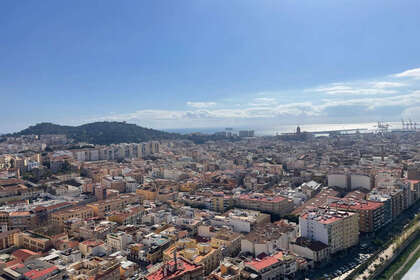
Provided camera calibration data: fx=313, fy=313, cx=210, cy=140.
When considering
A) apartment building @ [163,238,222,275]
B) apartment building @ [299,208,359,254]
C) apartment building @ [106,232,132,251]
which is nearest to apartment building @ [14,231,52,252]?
apartment building @ [106,232,132,251]

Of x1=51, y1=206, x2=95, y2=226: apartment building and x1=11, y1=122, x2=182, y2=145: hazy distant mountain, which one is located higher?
x1=11, y1=122, x2=182, y2=145: hazy distant mountain

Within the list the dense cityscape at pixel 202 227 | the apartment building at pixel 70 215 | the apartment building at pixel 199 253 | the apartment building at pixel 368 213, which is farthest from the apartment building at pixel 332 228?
the apartment building at pixel 70 215

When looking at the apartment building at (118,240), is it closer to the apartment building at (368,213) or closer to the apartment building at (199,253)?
the apartment building at (199,253)

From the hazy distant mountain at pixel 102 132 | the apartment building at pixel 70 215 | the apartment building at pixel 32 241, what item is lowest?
the apartment building at pixel 32 241

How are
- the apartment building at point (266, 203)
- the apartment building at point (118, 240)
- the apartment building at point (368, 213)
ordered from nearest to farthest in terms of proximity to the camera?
the apartment building at point (118, 240)
the apartment building at point (368, 213)
the apartment building at point (266, 203)

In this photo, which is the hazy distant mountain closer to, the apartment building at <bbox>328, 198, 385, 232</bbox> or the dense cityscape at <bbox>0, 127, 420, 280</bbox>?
the dense cityscape at <bbox>0, 127, 420, 280</bbox>

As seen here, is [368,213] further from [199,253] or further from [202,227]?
[199,253]

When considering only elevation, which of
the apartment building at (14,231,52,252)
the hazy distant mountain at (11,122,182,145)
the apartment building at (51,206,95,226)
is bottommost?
the apartment building at (14,231,52,252)

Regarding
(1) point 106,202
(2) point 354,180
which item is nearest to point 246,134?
(2) point 354,180
